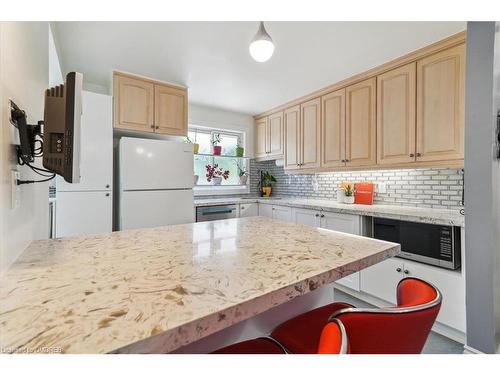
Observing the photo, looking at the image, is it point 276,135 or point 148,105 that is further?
point 276,135

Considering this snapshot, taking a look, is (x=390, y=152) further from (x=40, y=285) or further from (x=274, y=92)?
(x=40, y=285)

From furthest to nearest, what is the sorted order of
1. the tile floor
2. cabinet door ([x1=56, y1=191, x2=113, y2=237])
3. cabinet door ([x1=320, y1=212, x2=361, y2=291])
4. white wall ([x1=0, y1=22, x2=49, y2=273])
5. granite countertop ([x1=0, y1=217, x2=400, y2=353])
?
cabinet door ([x1=320, y1=212, x2=361, y2=291]), cabinet door ([x1=56, y1=191, x2=113, y2=237]), the tile floor, white wall ([x1=0, y1=22, x2=49, y2=273]), granite countertop ([x1=0, y1=217, x2=400, y2=353])

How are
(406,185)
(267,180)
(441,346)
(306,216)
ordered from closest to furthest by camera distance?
1. (441,346)
2. (406,185)
3. (306,216)
4. (267,180)

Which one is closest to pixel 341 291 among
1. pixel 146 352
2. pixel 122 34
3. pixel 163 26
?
pixel 146 352

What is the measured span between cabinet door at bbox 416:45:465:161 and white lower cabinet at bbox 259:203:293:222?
1572 millimetres

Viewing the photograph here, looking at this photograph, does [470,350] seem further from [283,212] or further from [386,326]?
[283,212]

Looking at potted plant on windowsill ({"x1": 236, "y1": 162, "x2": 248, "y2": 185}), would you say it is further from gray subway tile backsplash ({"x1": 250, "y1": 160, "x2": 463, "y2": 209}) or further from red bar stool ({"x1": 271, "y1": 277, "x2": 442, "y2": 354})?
red bar stool ({"x1": 271, "y1": 277, "x2": 442, "y2": 354})

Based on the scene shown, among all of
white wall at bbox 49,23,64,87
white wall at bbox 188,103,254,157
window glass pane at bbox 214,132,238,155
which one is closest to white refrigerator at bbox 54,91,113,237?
white wall at bbox 49,23,64,87

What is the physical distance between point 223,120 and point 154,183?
73.1 inches

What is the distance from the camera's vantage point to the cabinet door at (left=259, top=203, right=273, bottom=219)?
360cm

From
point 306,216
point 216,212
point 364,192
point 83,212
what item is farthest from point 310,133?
point 83,212

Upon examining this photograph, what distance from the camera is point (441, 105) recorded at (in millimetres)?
2135

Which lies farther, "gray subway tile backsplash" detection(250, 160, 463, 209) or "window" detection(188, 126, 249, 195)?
"window" detection(188, 126, 249, 195)

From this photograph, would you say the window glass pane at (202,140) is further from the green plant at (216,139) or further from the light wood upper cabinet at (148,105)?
the light wood upper cabinet at (148,105)
